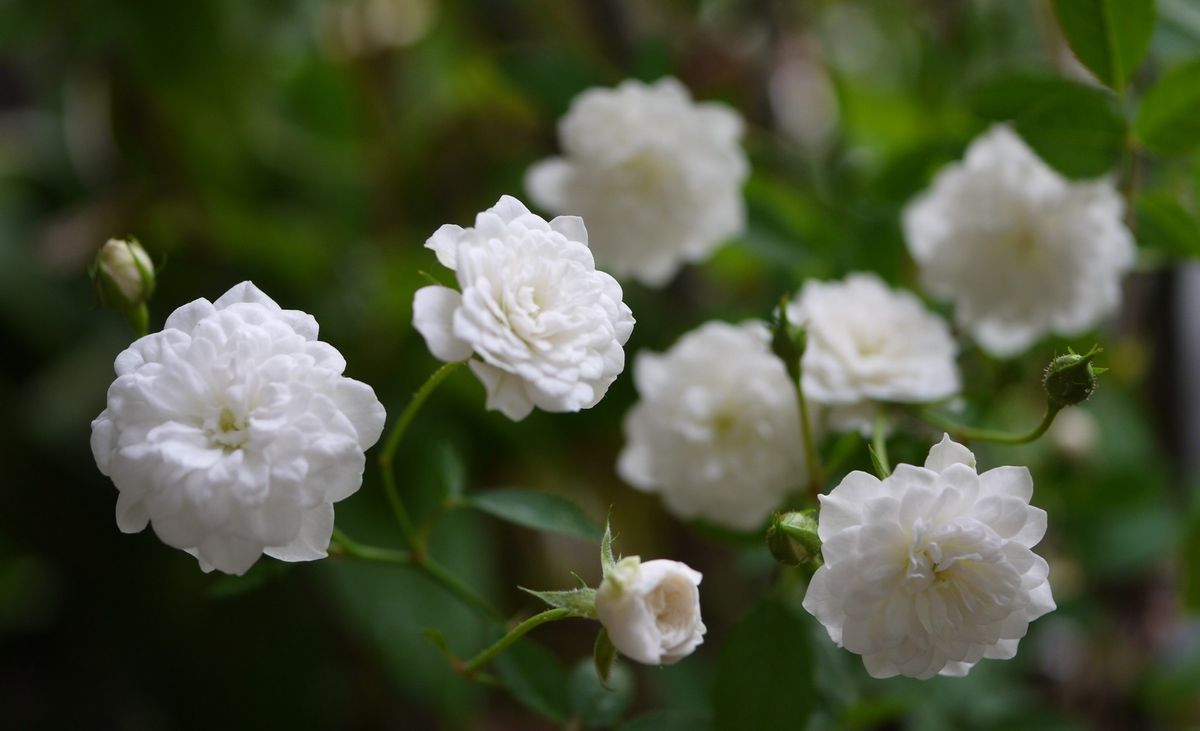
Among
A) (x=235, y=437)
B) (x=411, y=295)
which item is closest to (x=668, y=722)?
(x=235, y=437)

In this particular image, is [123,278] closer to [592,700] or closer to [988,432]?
[592,700]

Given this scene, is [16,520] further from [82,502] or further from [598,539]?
[598,539]

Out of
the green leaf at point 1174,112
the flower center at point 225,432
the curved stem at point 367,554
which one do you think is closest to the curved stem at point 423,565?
the curved stem at point 367,554

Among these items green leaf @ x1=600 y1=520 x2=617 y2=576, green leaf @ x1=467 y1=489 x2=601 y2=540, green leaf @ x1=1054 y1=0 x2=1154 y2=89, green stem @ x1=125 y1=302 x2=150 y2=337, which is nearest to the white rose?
green leaf @ x1=600 y1=520 x2=617 y2=576

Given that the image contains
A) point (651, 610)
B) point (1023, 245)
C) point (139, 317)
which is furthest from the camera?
point (1023, 245)

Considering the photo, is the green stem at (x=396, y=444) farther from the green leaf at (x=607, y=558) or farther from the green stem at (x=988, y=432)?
the green stem at (x=988, y=432)

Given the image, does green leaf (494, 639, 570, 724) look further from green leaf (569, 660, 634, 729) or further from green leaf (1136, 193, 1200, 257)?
green leaf (1136, 193, 1200, 257)
